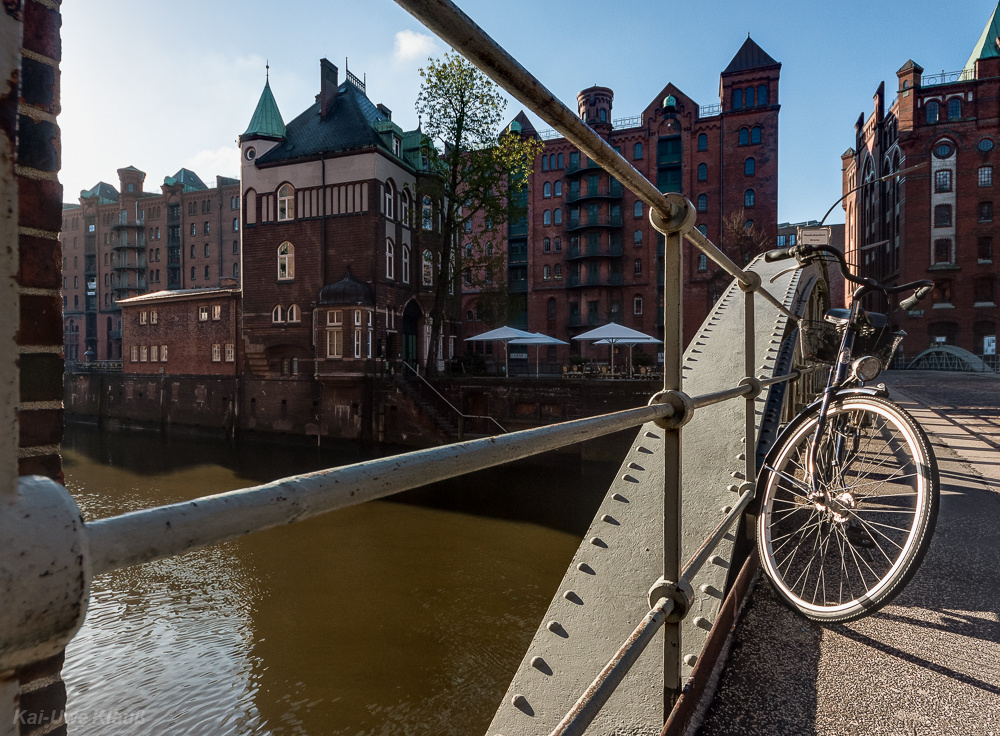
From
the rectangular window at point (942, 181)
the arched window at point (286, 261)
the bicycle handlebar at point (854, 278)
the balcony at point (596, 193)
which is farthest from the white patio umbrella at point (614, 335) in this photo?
the rectangular window at point (942, 181)

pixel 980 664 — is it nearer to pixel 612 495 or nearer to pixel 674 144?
pixel 612 495

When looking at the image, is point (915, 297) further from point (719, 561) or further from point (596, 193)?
point (596, 193)

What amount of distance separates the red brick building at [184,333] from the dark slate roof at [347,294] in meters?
6.56

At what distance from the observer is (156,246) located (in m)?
51.7

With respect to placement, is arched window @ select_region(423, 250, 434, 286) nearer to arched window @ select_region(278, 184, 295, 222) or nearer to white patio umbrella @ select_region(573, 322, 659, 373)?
arched window @ select_region(278, 184, 295, 222)

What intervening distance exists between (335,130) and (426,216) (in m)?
5.49

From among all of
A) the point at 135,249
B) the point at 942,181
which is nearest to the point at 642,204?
the point at 942,181

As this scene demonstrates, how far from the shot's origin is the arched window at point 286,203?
26094 mm

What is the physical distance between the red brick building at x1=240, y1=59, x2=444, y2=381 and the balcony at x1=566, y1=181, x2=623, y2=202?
1414 centimetres

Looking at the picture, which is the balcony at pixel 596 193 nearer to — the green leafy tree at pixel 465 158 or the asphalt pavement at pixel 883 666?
the green leafy tree at pixel 465 158

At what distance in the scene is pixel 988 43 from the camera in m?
37.5

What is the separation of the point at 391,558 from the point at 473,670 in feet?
13.8

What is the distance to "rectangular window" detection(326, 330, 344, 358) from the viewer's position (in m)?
23.8

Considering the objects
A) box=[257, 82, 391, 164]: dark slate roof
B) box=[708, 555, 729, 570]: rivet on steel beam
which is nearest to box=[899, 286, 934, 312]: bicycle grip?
box=[708, 555, 729, 570]: rivet on steel beam
